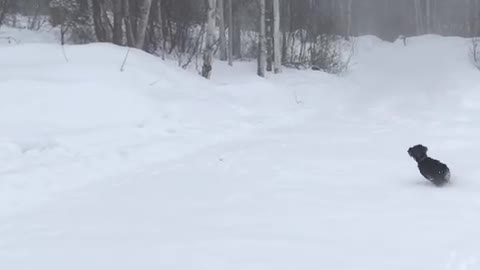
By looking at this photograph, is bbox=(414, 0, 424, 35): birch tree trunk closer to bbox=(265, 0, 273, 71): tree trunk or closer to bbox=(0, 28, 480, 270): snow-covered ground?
bbox=(265, 0, 273, 71): tree trunk

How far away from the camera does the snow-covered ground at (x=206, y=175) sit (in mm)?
3957

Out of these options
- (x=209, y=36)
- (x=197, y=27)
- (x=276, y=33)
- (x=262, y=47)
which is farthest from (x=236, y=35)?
(x=209, y=36)

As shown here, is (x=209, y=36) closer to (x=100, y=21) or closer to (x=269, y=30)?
(x=100, y=21)

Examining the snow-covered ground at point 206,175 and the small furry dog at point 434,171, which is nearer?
the snow-covered ground at point 206,175

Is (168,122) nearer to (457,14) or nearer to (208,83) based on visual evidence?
(208,83)

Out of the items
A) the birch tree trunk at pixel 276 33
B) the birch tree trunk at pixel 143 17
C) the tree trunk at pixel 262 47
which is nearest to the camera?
the birch tree trunk at pixel 143 17

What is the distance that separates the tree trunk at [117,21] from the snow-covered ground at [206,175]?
11.3ft

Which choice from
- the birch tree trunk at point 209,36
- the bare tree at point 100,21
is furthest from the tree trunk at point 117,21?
the birch tree trunk at point 209,36

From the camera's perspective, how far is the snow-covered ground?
3.96 m

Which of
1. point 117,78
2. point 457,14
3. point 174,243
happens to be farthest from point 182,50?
point 457,14

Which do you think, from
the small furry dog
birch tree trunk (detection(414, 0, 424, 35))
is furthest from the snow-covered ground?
birch tree trunk (detection(414, 0, 424, 35))

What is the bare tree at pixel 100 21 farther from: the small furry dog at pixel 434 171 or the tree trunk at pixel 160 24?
the small furry dog at pixel 434 171

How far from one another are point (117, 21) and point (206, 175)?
34.7 ft

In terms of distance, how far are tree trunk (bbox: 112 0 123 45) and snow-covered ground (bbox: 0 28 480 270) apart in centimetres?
343
